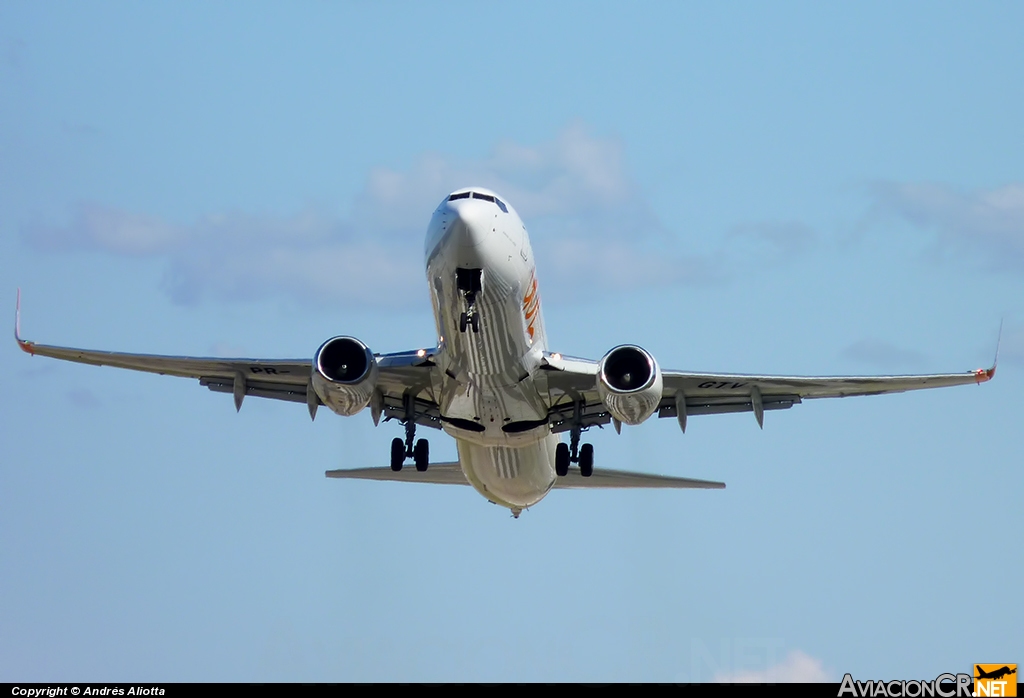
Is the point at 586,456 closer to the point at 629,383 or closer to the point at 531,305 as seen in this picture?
the point at 629,383

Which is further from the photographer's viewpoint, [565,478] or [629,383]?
[565,478]

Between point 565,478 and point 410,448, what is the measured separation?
480 cm

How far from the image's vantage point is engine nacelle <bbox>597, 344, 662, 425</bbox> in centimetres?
2955

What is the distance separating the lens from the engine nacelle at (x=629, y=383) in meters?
29.5

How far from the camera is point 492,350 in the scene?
96.3 ft

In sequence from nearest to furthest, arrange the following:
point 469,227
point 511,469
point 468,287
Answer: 1. point 469,227
2. point 468,287
3. point 511,469

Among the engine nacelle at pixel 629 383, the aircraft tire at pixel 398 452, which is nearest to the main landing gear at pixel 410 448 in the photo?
the aircraft tire at pixel 398 452

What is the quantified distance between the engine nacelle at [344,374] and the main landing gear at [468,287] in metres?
2.40

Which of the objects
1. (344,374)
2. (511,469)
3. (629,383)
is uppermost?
(344,374)

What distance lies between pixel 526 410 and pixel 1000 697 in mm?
10538

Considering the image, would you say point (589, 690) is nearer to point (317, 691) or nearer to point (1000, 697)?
point (317, 691)

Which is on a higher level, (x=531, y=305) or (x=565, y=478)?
(x=531, y=305)

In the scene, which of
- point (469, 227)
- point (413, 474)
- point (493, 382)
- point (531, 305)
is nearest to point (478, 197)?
point (469, 227)

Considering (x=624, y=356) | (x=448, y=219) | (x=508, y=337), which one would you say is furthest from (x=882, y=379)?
(x=448, y=219)
